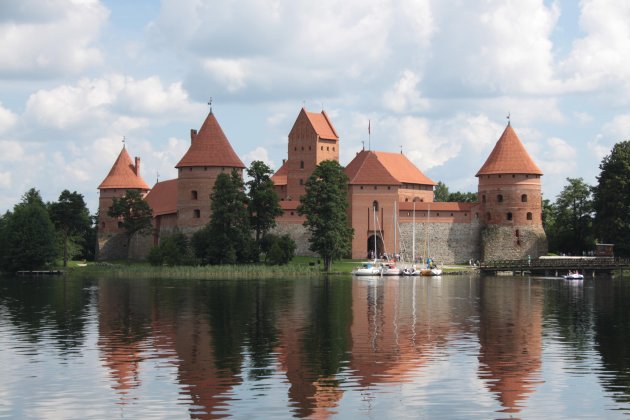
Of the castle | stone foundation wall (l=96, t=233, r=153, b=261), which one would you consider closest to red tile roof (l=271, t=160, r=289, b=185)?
the castle

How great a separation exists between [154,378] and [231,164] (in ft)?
148

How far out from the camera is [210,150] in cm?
6288

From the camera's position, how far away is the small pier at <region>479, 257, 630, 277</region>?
182 feet

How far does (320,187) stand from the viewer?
55062mm

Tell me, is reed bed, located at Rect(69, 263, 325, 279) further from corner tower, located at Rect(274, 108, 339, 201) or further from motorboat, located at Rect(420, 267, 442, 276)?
corner tower, located at Rect(274, 108, 339, 201)

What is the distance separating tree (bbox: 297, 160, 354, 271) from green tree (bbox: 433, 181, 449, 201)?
4816 centimetres

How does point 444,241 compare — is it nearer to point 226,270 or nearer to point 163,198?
point 226,270

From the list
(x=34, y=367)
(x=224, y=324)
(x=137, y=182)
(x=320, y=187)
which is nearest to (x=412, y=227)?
(x=320, y=187)

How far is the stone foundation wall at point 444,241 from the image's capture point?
213 ft

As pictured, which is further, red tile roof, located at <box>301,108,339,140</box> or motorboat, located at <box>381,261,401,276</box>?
red tile roof, located at <box>301,108,339,140</box>

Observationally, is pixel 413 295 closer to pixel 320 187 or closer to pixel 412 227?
pixel 320 187

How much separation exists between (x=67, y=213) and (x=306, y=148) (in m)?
16.6

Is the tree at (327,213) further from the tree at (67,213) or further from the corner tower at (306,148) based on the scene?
the tree at (67,213)

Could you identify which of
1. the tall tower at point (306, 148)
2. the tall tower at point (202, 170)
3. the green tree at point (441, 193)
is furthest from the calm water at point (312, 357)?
the green tree at point (441, 193)
